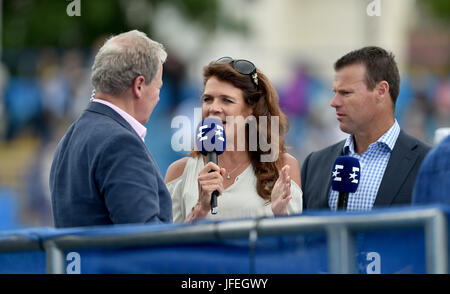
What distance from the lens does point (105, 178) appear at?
159 inches

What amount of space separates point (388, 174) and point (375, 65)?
2.54 feet

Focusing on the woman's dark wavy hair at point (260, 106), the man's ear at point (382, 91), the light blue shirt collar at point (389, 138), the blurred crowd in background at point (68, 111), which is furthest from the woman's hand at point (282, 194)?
the blurred crowd in background at point (68, 111)

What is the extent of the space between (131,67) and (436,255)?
1.93m

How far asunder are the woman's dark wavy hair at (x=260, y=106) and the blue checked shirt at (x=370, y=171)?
1.27 feet

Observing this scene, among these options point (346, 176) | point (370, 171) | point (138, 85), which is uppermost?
point (138, 85)

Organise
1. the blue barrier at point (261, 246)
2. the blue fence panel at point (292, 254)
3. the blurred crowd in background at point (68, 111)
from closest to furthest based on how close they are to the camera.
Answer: the blue barrier at point (261, 246) < the blue fence panel at point (292, 254) < the blurred crowd in background at point (68, 111)

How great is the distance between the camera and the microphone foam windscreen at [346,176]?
470cm

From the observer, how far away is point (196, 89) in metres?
14.7

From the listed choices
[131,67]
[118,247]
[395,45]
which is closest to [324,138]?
[131,67]

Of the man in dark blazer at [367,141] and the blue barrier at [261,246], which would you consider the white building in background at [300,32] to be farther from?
the blue barrier at [261,246]

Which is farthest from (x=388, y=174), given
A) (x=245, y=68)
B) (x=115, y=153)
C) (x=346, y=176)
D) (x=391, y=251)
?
(x=391, y=251)

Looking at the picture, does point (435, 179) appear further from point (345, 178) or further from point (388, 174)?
point (388, 174)

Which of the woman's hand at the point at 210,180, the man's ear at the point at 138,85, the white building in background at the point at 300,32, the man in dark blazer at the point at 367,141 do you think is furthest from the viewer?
the white building in background at the point at 300,32

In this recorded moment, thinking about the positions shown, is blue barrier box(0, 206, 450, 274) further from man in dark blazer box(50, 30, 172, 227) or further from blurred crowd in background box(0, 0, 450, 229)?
blurred crowd in background box(0, 0, 450, 229)
